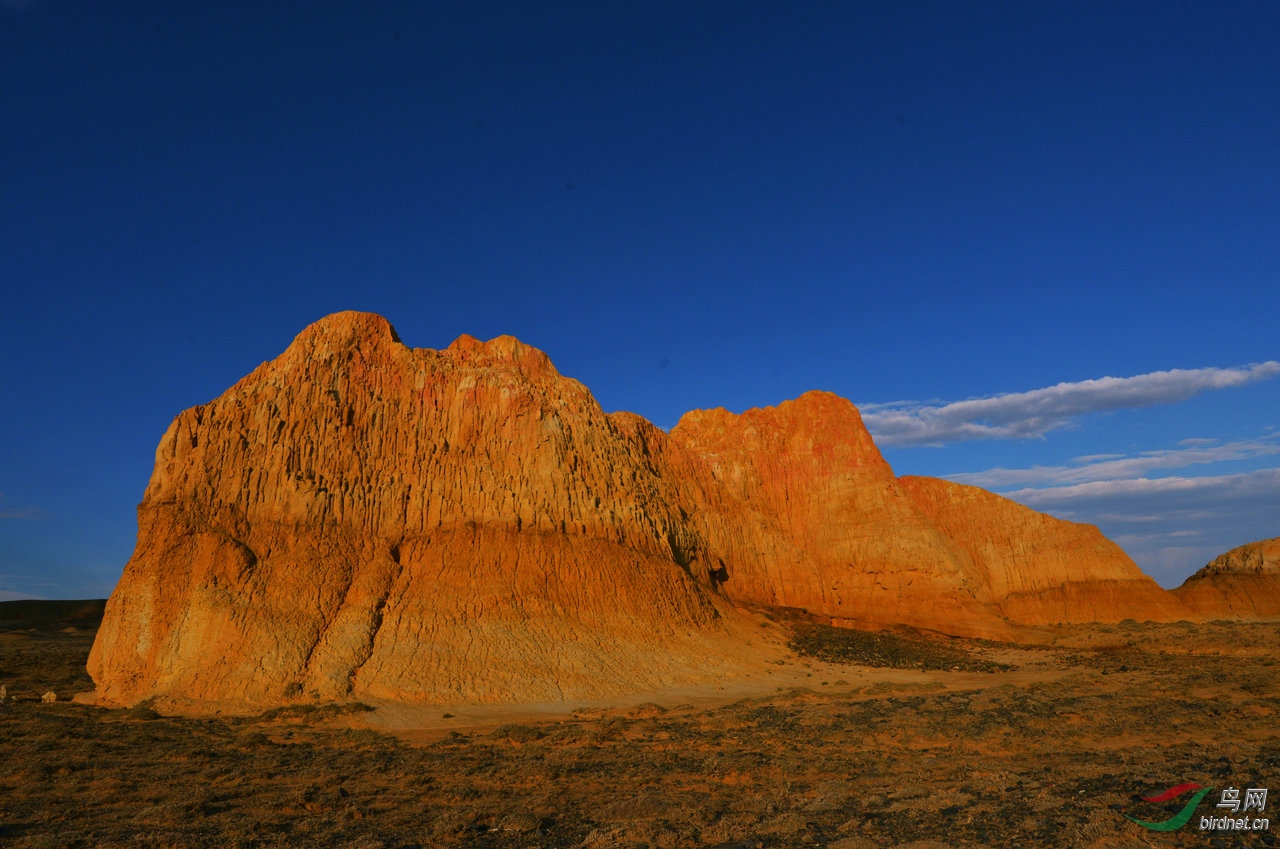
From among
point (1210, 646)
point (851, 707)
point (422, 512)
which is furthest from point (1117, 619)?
point (422, 512)

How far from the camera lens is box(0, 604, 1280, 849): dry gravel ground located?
1091 cm

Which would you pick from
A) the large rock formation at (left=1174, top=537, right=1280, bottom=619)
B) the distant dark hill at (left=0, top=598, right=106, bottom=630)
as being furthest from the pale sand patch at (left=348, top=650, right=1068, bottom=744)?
the distant dark hill at (left=0, top=598, right=106, bottom=630)

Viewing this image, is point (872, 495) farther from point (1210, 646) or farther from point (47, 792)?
point (47, 792)

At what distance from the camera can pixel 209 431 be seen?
33.2 m

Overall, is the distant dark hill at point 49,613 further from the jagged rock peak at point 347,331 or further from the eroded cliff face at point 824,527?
the eroded cliff face at point 824,527

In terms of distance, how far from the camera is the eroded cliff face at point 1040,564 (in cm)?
5606

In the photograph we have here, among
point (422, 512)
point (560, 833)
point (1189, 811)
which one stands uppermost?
point (422, 512)

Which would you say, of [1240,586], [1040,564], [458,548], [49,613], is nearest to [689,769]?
[458,548]

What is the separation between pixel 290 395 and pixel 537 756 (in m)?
24.1

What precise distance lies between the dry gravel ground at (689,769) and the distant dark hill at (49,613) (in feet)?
166

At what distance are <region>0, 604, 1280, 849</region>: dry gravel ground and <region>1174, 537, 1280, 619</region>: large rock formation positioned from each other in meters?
33.7

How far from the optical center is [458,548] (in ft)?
113

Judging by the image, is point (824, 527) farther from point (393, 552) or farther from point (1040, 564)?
point (393, 552)

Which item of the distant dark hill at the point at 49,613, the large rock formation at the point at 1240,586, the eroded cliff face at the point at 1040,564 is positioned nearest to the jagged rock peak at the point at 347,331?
the eroded cliff face at the point at 1040,564
